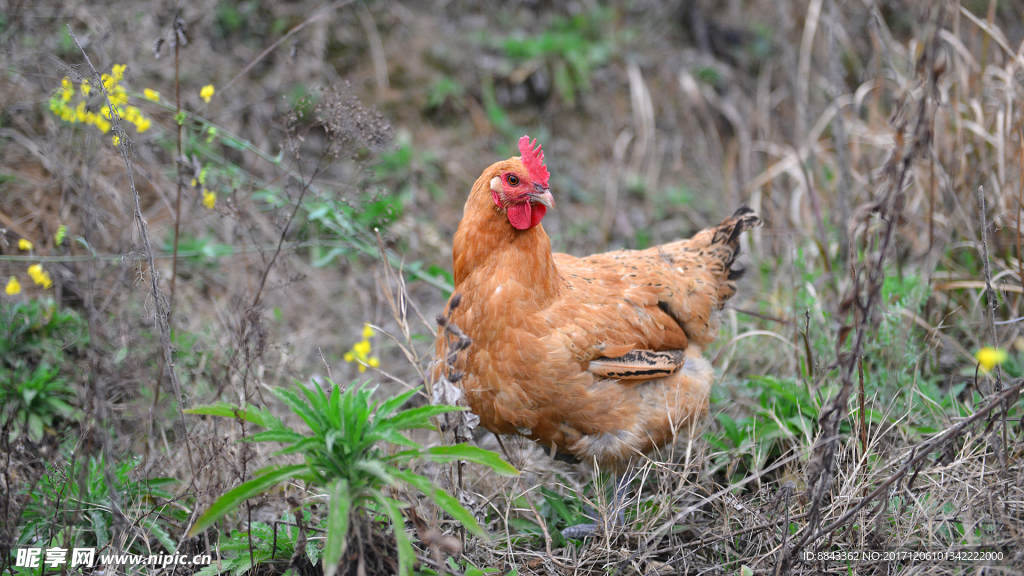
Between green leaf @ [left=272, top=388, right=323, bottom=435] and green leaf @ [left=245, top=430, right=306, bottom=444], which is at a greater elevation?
green leaf @ [left=272, top=388, right=323, bottom=435]

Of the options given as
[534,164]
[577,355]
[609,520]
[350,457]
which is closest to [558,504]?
[609,520]

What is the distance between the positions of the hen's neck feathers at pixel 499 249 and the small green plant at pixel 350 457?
1.00m

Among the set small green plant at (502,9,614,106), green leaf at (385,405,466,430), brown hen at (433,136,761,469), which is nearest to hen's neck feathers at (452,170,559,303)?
brown hen at (433,136,761,469)

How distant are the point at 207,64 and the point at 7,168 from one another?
2140 mm

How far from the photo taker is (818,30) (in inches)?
277

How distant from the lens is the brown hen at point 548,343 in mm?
2896

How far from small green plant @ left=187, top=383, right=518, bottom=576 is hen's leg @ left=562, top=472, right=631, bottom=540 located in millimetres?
1041

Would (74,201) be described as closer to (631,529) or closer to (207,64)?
(207,64)

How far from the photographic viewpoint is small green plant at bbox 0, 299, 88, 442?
10.8ft

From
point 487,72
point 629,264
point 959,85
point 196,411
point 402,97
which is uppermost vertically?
point 487,72

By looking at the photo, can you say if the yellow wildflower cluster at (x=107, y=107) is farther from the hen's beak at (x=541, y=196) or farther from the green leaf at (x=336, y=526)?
the green leaf at (x=336, y=526)

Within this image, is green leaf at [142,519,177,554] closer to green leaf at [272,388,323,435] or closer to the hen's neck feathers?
green leaf at [272,388,323,435]

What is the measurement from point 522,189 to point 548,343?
2.56ft

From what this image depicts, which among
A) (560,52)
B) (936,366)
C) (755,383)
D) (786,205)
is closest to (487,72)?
(560,52)
